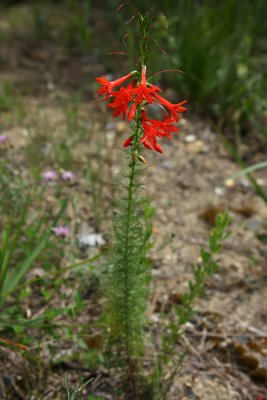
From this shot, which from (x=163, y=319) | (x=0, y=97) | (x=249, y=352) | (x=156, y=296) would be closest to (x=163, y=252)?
(x=156, y=296)

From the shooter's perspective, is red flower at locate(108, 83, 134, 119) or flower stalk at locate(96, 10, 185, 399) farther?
flower stalk at locate(96, 10, 185, 399)

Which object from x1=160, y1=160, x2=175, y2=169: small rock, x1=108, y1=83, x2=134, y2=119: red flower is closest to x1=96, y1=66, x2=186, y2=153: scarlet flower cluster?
x1=108, y1=83, x2=134, y2=119: red flower

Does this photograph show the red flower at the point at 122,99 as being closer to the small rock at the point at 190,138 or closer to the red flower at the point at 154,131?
the red flower at the point at 154,131

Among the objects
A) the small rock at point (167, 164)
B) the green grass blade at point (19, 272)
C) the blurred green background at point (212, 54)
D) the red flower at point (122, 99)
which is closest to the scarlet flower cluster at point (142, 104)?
the red flower at point (122, 99)

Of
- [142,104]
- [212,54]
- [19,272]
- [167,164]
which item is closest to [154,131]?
[142,104]

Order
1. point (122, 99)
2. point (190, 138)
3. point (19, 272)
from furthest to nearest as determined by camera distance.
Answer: point (190, 138)
point (19, 272)
point (122, 99)

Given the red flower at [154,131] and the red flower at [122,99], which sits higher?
the red flower at [122,99]

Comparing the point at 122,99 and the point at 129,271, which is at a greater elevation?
the point at 122,99

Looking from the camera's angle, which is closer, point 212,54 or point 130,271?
point 130,271

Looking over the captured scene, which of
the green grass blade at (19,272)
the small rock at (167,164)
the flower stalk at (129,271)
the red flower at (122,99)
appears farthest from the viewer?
the small rock at (167,164)

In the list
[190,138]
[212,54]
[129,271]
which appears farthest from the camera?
[212,54]

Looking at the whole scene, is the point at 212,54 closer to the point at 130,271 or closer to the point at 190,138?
the point at 190,138

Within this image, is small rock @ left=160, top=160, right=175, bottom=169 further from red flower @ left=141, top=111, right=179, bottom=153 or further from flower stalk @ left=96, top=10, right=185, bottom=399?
red flower @ left=141, top=111, right=179, bottom=153
